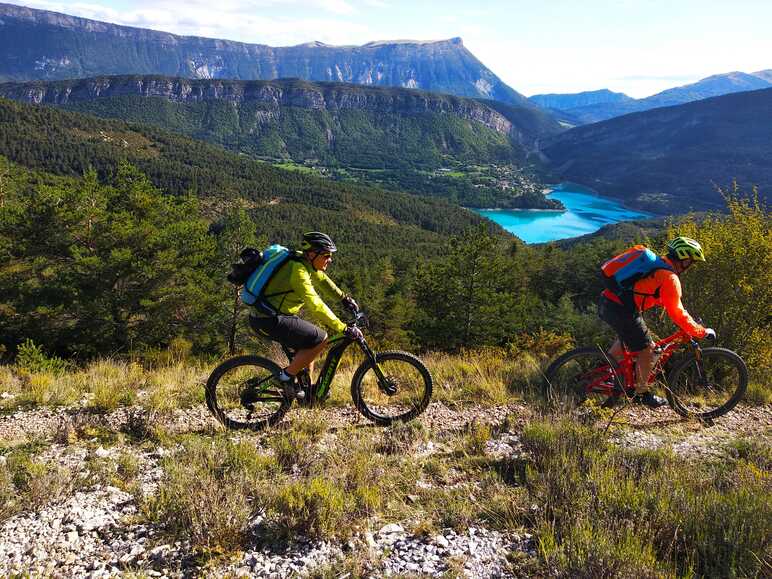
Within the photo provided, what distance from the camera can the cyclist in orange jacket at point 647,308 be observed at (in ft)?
15.6

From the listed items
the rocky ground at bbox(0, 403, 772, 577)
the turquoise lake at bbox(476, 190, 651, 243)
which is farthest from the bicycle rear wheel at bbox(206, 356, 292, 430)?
the turquoise lake at bbox(476, 190, 651, 243)

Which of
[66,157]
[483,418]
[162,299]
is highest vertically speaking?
[66,157]

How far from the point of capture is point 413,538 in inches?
119

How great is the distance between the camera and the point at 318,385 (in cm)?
498

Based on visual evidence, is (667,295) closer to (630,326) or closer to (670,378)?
(630,326)

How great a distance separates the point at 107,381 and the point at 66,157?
167 m

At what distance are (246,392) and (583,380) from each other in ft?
13.5

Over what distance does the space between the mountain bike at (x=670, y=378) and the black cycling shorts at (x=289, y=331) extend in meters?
2.91

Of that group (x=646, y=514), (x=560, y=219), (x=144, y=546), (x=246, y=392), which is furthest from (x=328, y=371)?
(x=560, y=219)

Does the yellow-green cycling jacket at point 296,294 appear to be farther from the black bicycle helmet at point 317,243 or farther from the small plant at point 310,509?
the small plant at point 310,509

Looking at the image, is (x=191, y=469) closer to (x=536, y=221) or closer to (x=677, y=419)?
(x=677, y=419)

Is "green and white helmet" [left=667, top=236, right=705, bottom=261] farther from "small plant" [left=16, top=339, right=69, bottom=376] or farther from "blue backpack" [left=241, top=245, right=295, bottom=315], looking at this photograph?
"small plant" [left=16, top=339, right=69, bottom=376]

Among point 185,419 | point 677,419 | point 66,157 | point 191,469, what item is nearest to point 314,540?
point 191,469

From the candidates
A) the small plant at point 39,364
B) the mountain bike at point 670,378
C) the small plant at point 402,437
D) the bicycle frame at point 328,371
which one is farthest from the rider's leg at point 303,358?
the small plant at point 39,364
